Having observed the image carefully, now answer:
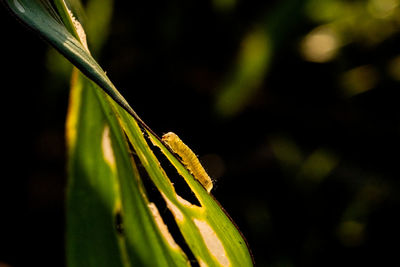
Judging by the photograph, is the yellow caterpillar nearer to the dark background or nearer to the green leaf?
the green leaf

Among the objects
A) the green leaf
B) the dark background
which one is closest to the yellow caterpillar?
the green leaf

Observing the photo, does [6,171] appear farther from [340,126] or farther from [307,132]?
[340,126]

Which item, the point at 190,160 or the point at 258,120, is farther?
the point at 258,120

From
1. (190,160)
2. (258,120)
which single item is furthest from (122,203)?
(258,120)

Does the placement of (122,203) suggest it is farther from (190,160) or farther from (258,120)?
(258,120)

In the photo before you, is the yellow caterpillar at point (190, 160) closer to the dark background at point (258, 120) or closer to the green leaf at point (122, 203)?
the green leaf at point (122, 203)

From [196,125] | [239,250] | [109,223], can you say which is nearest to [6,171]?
[196,125]

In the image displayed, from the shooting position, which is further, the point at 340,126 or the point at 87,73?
the point at 340,126

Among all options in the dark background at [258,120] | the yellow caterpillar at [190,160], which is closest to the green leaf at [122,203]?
the yellow caterpillar at [190,160]
